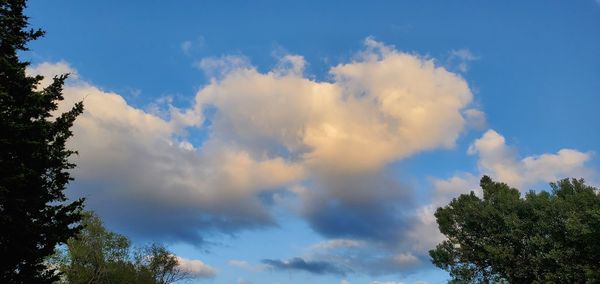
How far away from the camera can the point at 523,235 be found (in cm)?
5038

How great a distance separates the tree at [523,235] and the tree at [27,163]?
38.3 m

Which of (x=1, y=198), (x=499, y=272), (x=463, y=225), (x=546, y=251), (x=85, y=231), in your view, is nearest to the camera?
(x=1, y=198)

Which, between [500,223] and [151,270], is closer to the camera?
[500,223]

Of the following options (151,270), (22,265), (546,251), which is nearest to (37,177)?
(22,265)

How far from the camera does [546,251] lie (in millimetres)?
48000

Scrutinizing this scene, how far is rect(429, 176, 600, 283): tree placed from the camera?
4428 centimetres

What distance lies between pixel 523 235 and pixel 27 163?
46.0 m

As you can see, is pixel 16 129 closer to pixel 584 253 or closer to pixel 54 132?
pixel 54 132

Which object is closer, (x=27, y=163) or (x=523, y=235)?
A: (x=27, y=163)

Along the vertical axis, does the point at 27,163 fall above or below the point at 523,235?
below

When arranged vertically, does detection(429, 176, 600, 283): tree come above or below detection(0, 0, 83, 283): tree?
above

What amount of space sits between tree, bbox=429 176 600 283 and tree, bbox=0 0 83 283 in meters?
38.3

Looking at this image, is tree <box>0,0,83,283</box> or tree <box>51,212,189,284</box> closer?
tree <box>0,0,83,283</box>

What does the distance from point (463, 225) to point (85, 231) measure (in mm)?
47725
